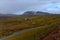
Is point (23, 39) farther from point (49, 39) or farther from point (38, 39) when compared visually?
point (49, 39)

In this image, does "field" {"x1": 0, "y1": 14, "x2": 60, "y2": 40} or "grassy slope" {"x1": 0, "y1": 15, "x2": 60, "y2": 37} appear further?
"grassy slope" {"x1": 0, "y1": 15, "x2": 60, "y2": 37}

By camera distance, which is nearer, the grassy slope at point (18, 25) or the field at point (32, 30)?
the field at point (32, 30)

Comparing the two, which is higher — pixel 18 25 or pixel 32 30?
pixel 32 30

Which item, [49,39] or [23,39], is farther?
[23,39]

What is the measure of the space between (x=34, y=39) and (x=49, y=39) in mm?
5071

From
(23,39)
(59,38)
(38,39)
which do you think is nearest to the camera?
(59,38)

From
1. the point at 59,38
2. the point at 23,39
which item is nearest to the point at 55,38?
the point at 59,38

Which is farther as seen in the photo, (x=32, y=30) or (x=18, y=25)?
(x=18, y=25)

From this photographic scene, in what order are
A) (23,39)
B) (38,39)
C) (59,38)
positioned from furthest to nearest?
(23,39), (38,39), (59,38)

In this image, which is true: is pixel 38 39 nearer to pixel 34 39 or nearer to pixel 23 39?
pixel 34 39

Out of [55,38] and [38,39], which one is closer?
[55,38]

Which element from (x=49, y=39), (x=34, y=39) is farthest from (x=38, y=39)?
(x=49, y=39)

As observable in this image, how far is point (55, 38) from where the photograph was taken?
32.7 metres

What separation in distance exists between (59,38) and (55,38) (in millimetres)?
873
